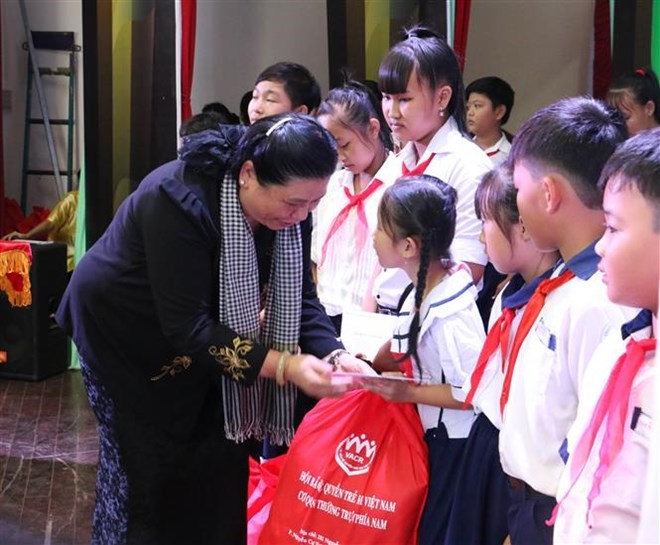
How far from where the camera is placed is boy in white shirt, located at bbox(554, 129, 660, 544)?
1.00 meters

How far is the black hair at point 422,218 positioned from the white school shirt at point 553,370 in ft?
1.41

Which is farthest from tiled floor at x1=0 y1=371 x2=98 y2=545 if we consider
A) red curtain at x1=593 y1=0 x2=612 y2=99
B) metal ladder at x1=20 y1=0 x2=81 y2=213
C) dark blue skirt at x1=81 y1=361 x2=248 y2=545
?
red curtain at x1=593 y1=0 x2=612 y2=99

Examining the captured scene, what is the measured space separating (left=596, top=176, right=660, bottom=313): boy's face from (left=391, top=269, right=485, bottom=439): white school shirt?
2.32 ft

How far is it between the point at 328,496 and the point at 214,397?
33 cm

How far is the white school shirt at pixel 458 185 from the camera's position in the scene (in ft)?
6.99

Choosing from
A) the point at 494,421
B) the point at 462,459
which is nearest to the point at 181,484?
the point at 462,459

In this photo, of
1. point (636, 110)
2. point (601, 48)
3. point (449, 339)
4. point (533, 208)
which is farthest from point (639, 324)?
point (601, 48)

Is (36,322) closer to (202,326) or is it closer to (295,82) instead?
(295,82)

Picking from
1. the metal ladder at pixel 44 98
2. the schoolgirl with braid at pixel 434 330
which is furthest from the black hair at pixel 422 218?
the metal ladder at pixel 44 98

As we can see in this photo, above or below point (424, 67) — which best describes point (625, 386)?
below

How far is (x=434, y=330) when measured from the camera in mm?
1777

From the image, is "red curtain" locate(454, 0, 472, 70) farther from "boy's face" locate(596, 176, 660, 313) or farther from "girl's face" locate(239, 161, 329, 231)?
"boy's face" locate(596, 176, 660, 313)

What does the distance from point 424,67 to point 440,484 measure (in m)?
1.03

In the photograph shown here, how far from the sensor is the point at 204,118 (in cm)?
325
